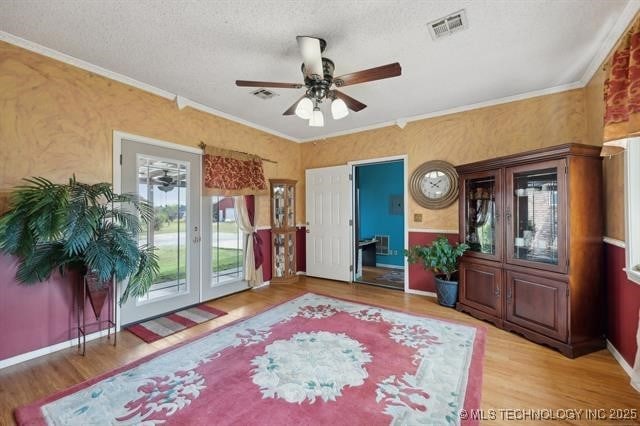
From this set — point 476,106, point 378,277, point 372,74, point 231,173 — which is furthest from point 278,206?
point 476,106

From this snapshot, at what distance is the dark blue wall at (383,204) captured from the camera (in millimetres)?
5984

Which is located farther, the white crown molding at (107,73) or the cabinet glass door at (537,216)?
the cabinet glass door at (537,216)

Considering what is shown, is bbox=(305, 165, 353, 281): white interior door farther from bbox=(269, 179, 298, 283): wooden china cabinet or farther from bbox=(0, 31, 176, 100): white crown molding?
bbox=(0, 31, 176, 100): white crown molding

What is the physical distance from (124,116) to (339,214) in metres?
3.30

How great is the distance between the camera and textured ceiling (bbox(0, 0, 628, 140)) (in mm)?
1914

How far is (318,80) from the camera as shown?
87.2 inches

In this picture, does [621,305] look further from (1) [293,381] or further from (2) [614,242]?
(1) [293,381]

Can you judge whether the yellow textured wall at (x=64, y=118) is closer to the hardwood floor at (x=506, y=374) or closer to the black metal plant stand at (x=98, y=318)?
the black metal plant stand at (x=98, y=318)

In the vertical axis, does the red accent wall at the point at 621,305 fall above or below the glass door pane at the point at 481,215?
below

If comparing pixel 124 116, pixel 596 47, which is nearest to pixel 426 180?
pixel 596 47

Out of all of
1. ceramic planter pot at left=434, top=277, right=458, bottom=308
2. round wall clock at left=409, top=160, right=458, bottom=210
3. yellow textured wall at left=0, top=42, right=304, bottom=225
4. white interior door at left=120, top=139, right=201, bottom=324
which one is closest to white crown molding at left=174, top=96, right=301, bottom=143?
yellow textured wall at left=0, top=42, right=304, bottom=225

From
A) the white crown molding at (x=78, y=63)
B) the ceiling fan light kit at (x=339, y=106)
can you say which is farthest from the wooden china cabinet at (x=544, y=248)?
the white crown molding at (x=78, y=63)

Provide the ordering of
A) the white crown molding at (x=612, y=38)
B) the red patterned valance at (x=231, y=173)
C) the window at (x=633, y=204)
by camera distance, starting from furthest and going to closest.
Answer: the red patterned valance at (x=231, y=173) < the window at (x=633, y=204) < the white crown molding at (x=612, y=38)

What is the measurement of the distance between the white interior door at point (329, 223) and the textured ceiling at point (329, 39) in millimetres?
1897
